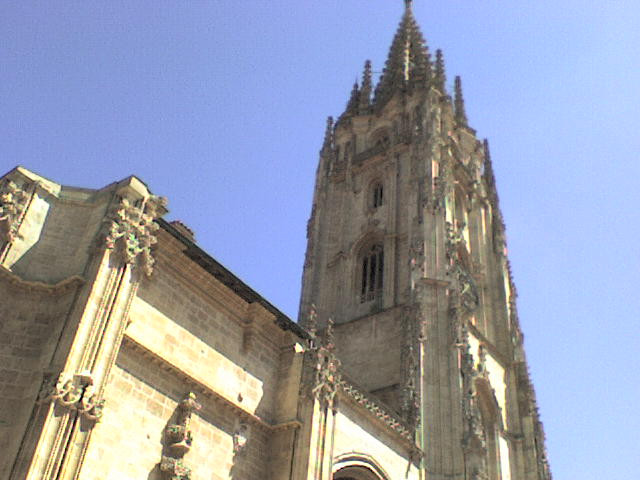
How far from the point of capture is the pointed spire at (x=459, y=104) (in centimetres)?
4014

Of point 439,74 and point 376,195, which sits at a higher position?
point 439,74

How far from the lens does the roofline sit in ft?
50.8

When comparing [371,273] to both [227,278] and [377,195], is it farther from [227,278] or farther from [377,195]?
[227,278]

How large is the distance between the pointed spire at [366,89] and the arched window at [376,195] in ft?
21.6

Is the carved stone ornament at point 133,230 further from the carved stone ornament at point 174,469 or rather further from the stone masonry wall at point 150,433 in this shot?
the carved stone ornament at point 174,469

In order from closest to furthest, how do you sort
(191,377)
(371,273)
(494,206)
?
1. (191,377)
2. (371,273)
3. (494,206)

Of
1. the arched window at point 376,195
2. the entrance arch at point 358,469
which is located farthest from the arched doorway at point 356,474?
the arched window at point 376,195

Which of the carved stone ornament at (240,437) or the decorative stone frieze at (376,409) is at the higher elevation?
the decorative stone frieze at (376,409)

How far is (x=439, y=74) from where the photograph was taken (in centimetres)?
4044

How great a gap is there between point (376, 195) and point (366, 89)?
35.9ft

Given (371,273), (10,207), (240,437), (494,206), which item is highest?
(494,206)

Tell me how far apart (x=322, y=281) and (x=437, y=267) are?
5710mm

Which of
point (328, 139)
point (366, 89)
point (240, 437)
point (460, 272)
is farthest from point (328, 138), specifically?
point (240, 437)

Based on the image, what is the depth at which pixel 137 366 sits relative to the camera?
1402cm
